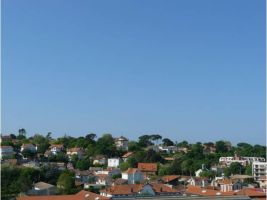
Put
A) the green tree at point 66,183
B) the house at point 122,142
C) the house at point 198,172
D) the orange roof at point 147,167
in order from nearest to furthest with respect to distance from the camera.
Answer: the green tree at point 66,183
the house at point 198,172
the orange roof at point 147,167
the house at point 122,142

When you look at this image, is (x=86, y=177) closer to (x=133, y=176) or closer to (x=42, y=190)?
(x=133, y=176)

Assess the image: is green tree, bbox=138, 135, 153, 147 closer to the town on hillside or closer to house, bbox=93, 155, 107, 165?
the town on hillside

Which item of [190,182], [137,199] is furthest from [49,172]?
[137,199]

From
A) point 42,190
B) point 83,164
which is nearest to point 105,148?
point 83,164

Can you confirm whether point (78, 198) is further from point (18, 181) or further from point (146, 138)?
point (146, 138)

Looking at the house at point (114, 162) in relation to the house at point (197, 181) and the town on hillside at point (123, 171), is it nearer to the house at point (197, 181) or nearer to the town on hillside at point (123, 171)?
the town on hillside at point (123, 171)

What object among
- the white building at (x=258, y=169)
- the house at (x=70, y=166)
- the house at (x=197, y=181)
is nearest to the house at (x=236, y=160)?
the white building at (x=258, y=169)
